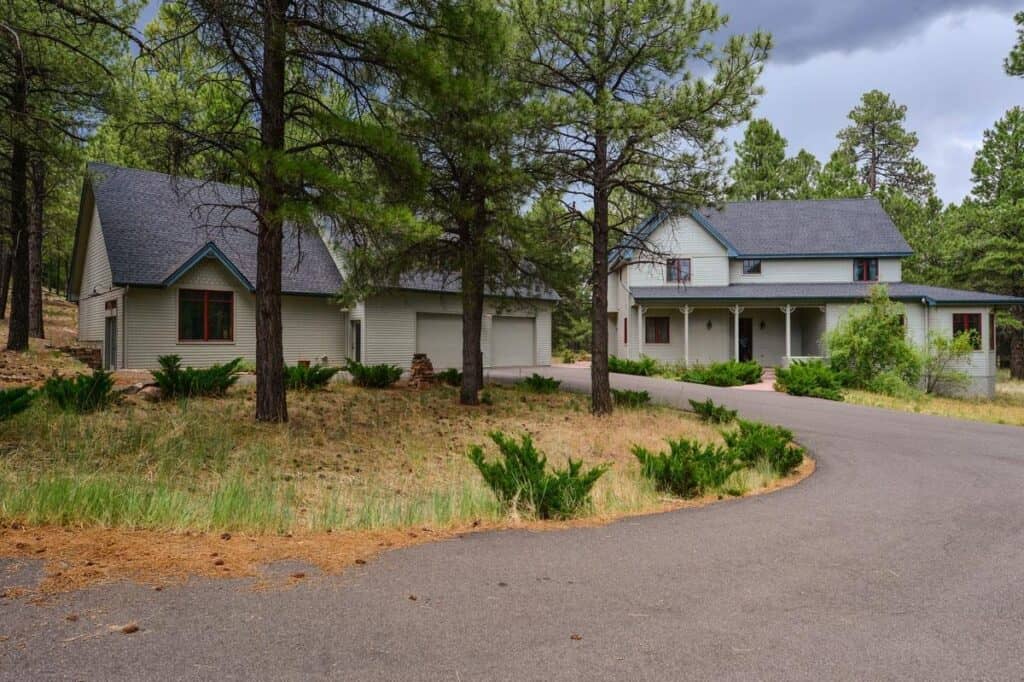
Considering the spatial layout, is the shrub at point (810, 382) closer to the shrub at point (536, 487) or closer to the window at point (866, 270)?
the window at point (866, 270)

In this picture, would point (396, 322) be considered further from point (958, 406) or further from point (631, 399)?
point (958, 406)

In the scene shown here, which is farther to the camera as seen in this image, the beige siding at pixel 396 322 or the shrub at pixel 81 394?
the beige siding at pixel 396 322

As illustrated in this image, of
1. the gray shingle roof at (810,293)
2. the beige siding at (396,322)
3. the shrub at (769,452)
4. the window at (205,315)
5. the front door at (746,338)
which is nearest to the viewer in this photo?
the shrub at (769,452)

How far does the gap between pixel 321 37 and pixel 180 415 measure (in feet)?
22.7

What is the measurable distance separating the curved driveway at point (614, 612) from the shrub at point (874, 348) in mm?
17232

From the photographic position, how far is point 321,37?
10008 millimetres

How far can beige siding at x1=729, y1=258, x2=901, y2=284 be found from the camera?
28219 millimetres

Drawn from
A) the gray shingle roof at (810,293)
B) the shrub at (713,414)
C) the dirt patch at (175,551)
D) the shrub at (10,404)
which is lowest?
the shrub at (713,414)

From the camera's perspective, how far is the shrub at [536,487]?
581 centimetres

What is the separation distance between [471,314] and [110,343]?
1289 centimetres

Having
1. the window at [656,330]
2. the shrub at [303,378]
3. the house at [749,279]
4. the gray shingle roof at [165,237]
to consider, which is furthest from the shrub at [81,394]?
the window at [656,330]

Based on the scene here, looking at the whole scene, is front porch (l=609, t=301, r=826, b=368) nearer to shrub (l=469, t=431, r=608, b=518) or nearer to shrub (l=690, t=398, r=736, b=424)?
shrub (l=690, t=398, r=736, b=424)

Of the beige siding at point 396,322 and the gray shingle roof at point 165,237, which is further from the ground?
the gray shingle roof at point 165,237

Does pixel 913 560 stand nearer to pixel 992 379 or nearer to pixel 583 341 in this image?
pixel 992 379
